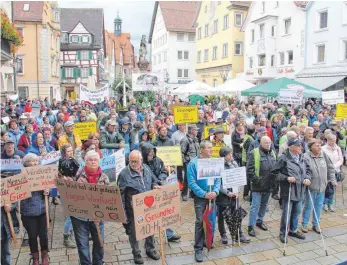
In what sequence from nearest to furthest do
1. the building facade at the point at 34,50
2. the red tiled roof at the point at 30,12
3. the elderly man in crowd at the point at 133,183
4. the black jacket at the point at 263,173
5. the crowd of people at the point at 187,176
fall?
the crowd of people at the point at 187,176, the elderly man in crowd at the point at 133,183, the black jacket at the point at 263,173, the red tiled roof at the point at 30,12, the building facade at the point at 34,50

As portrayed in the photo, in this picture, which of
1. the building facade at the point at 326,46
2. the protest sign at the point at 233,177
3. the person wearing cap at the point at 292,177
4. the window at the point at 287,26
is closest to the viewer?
the protest sign at the point at 233,177

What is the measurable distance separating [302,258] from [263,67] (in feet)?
100

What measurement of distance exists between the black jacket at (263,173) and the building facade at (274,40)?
25.8 metres

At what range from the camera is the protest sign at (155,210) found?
16.3 feet

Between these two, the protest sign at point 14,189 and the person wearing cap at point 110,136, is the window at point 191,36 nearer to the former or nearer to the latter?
the person wearing cap at point 110,136

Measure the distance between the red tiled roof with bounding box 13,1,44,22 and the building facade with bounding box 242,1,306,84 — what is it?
21.5m

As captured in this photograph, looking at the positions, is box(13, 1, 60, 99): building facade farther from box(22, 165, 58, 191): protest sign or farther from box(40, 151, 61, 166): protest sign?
box(22, 165, 58, 191): protest sign

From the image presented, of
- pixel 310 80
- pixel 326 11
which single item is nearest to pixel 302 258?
pixel 310 80

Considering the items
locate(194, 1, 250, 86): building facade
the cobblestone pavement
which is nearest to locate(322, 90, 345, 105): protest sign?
the cobblestone pavement

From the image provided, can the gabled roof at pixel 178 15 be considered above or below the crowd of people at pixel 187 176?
Answer: above

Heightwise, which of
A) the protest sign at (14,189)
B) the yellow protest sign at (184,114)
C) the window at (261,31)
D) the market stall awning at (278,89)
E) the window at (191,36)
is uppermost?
the window at (191,36)

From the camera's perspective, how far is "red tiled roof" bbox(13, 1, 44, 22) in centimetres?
3816

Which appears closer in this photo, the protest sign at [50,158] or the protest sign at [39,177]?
the protest sign at [39,177]

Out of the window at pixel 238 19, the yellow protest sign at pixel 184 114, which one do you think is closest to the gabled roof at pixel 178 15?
the window at pixel 238 19
